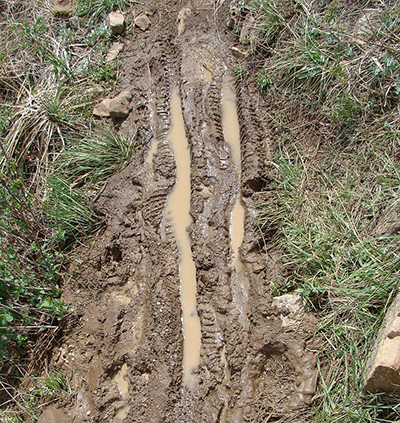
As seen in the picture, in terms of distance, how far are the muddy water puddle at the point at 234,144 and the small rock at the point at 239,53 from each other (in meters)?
0.29

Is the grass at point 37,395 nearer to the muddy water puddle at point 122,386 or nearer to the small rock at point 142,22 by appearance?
the muddy water puddle at point 122,386

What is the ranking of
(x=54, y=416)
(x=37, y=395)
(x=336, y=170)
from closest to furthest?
(x=54, y=416), (x=37, y=395), (x=336, y=170)

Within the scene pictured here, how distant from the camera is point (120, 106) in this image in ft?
15.3

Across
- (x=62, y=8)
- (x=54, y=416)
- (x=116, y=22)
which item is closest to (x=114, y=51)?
(x=116, y=22)

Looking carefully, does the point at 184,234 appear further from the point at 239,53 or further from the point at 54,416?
the point at 239,53

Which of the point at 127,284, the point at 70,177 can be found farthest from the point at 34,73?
the point at 127,284

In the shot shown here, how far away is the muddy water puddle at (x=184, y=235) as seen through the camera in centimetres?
339

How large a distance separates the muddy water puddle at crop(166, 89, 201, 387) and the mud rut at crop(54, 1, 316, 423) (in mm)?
59

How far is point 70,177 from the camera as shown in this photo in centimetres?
450

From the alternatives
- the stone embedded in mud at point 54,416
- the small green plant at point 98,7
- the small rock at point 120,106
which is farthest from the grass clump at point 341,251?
the small green plant at point 98,7

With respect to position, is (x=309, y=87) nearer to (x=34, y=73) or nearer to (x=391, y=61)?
(x=391, y=61)

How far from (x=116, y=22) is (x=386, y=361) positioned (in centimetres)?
453

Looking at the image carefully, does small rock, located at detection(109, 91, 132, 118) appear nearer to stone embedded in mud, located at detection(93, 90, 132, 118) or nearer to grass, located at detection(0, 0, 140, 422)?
stone embedded in mud, located at detection(93, 90, 132, 118)

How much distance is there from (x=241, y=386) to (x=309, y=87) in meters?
2.56
